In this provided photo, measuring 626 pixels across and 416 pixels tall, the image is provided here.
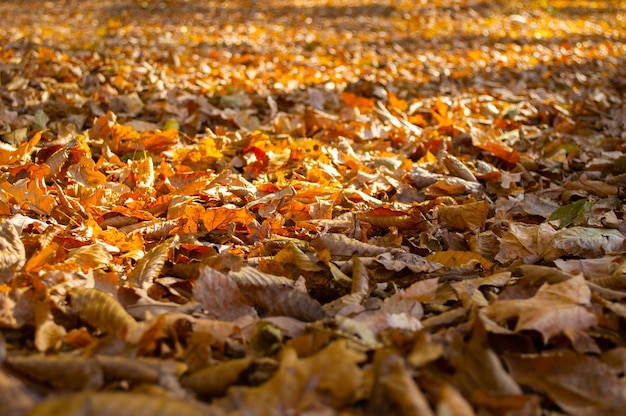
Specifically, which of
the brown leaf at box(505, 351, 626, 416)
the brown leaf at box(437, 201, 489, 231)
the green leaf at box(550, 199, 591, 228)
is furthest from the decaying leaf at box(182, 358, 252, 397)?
the green leaf at box(550, 199, 591, 228)

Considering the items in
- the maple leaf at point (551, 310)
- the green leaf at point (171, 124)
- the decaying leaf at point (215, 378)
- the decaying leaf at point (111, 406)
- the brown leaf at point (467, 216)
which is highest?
the decaying leaf at point (111, 406)

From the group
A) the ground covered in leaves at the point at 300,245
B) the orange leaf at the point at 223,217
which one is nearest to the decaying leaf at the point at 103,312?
the ground covered in leaves at the point at 300,245

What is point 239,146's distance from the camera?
335 cm

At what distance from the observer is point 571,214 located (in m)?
2.48

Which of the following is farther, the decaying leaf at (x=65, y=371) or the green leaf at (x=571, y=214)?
the green leaf at (x=571, y=214)

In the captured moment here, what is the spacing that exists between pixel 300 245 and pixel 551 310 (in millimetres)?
883

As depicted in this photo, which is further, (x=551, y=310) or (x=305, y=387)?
(x=551, y=310)

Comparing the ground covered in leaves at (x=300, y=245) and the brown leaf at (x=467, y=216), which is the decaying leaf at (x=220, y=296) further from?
the brown leaf at (x=467, y=216)

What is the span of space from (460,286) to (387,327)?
0.35 meters

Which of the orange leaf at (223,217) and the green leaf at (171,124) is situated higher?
the orange leaf at (223,217)

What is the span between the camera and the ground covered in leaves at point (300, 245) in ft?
4.24

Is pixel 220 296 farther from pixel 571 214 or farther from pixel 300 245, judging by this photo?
pixel 571 214

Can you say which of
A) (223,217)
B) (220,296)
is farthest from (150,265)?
(223,217)

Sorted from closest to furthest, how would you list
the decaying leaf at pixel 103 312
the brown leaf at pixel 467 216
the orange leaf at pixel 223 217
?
1. the decaying leaf at pixel 103 312
2. the orange leaf at pixel 223 217
3. the brown leaf at pixel 467 216
